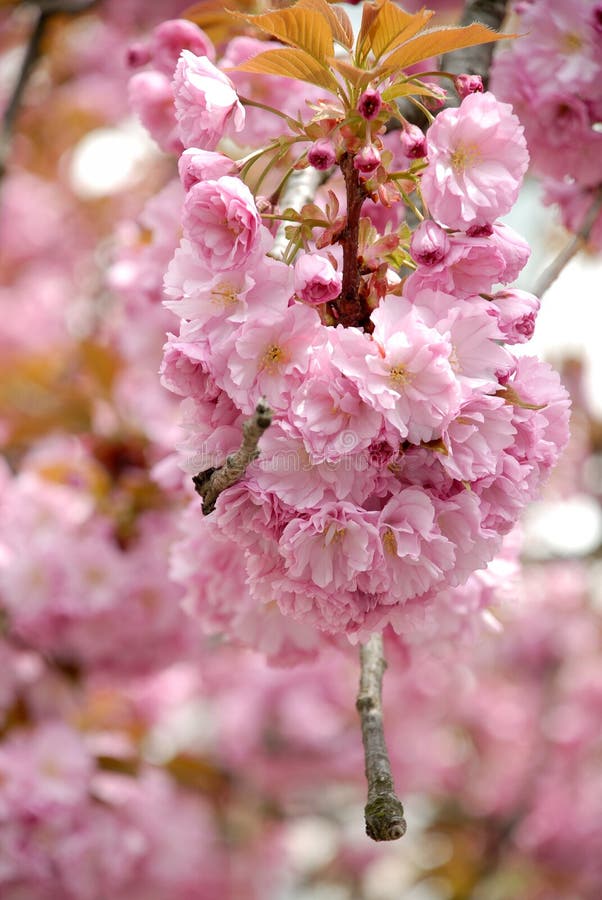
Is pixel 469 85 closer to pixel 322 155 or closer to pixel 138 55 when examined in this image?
pixel 322 155

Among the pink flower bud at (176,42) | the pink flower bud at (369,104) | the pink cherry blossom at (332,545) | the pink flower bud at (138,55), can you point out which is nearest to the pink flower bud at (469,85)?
the pink flower bud at (369,104)

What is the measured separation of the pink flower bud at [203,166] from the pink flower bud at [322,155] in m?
0.08

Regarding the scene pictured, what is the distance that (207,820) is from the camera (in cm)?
442

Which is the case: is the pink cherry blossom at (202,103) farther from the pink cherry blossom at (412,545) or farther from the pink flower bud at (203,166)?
the pink cherry blossom at (412,545)

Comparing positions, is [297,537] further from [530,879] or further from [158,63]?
[530,879]

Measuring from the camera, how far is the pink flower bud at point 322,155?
89 cm

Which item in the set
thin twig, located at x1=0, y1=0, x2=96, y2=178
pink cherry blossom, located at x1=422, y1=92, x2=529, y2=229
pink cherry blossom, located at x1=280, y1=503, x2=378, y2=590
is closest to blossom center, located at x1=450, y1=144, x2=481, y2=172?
pink cherry blossom, located at x1=422, y1=92, x2=529, y2=229

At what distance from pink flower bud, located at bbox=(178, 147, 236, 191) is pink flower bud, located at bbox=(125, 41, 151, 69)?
0.65m

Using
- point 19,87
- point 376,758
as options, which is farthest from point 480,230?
point 19,87

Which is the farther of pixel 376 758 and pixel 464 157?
pixel 376 758

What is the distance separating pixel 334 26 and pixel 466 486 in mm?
458

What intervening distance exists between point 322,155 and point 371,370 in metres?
0.21

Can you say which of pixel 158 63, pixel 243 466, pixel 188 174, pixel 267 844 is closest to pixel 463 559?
pixel 243 466

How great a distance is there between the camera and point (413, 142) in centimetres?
93
